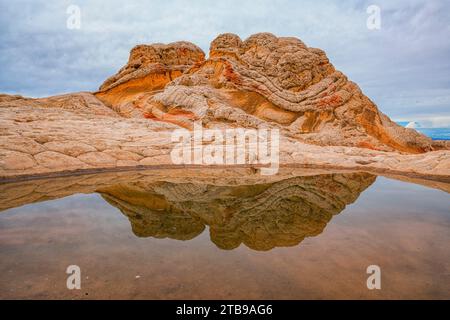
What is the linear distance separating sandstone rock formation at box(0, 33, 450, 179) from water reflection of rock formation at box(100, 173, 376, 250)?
110 inches

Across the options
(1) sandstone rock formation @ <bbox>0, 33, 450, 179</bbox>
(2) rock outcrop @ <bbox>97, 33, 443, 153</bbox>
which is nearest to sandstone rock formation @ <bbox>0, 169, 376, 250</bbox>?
(1) sandstone rock formation @ <bbox>0, 33, 450, 179</bbox>

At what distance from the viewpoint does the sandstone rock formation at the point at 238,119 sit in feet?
28.6

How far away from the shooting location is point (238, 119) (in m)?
15.0

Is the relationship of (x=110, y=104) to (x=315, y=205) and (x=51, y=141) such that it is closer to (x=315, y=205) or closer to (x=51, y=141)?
(x=51, y=141)

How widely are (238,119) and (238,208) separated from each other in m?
10.5

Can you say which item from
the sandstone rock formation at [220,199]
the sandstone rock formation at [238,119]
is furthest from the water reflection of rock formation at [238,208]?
the sandstone rock formation at [238,119]

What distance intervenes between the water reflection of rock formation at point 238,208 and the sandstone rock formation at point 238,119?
2.81 meters

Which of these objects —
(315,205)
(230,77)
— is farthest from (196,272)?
(230,77)

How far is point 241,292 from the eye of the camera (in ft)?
A: 8.00

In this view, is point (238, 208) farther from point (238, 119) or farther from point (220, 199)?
point (238, 119)

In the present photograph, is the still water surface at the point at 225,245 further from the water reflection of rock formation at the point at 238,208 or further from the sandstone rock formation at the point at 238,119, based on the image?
the sandstone rock formation at the point at 238,119

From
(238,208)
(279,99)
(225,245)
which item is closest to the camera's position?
(225,245)

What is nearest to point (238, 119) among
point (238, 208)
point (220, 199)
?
point (220, 199)

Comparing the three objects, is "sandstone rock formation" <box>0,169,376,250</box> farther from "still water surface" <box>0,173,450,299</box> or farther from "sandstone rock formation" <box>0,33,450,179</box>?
"sandstone rock formation" <box>0,33,450,179</box>
